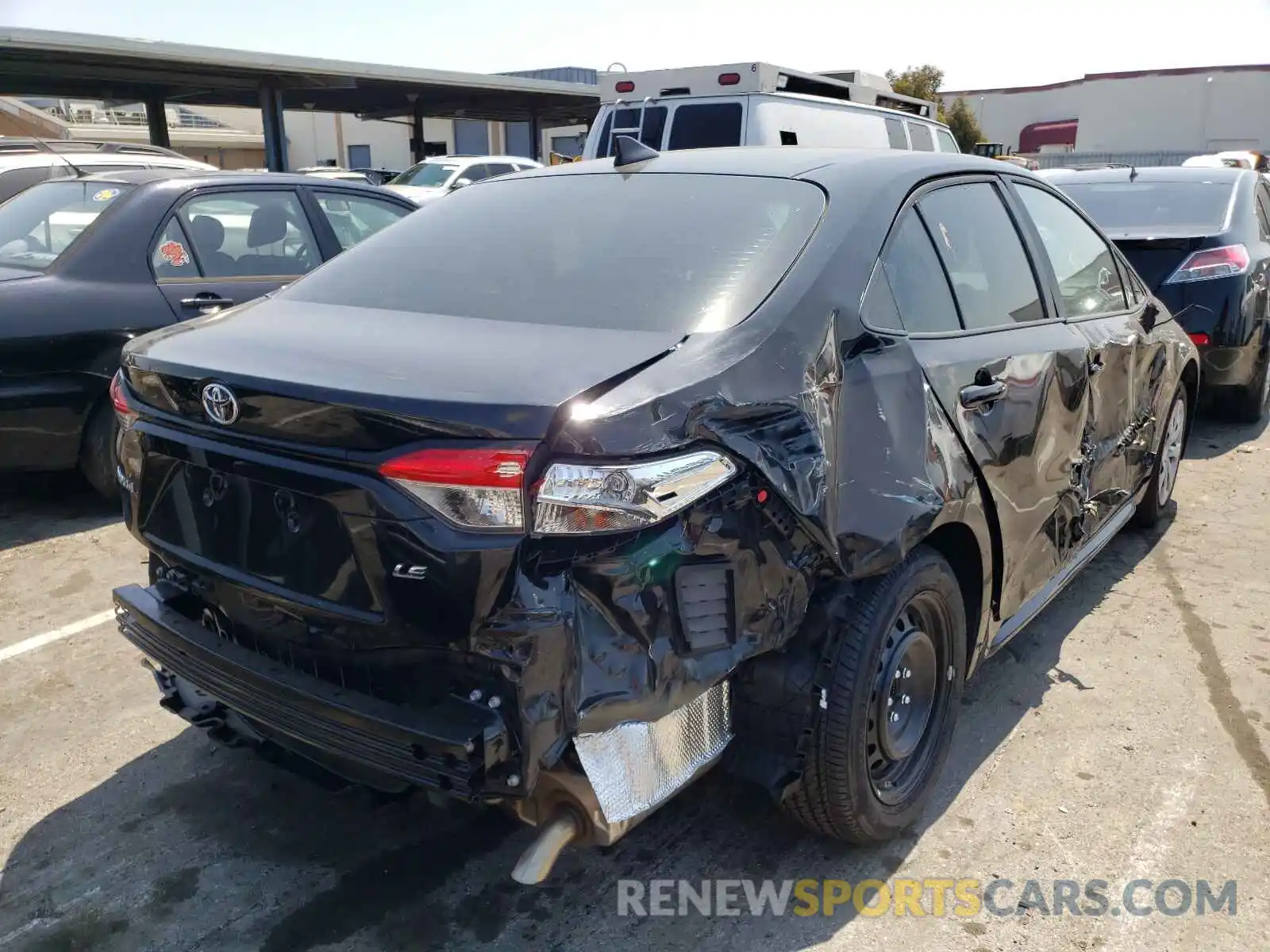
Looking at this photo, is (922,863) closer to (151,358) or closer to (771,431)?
(771,431)

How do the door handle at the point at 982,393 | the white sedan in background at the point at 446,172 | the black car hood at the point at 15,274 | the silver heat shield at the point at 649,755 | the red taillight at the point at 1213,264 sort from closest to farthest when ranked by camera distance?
1. the silver heat shield at the point at 649,755
2. the door handle at the point at 982,393
3. the black car hood at the point at 15,274
4. the red taillight at the point at 1213,264
5. the white sedan in background at the point at 446,172

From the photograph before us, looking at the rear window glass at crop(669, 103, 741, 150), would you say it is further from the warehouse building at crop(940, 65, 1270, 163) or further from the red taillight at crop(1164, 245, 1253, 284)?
the warehouse building at crop(940, 65, 1270, 163)

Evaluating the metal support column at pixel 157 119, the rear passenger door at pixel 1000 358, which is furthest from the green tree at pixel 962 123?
the rear passenger door at pixel 1000 358

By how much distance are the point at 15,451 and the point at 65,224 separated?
1378 millimetres

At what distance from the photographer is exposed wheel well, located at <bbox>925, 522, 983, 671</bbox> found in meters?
2.81

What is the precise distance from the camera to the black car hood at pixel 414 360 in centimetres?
201

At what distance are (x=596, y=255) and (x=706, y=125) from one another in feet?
26.0

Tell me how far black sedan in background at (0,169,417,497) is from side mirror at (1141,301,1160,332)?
4148mm

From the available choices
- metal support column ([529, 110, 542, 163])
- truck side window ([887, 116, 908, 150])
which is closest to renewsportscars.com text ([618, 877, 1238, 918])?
truck side window ([887, 116, 908, 150])

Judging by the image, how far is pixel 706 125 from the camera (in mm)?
10102

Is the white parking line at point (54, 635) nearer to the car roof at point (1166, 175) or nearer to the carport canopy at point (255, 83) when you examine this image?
the car roof at point (1166, 175)

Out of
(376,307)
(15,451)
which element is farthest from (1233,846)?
(15,451)

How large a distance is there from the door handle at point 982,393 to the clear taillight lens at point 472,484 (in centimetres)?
139

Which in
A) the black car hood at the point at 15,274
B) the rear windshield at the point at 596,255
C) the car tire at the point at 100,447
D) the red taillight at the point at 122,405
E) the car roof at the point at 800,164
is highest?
the car roof at the point at 800,164
